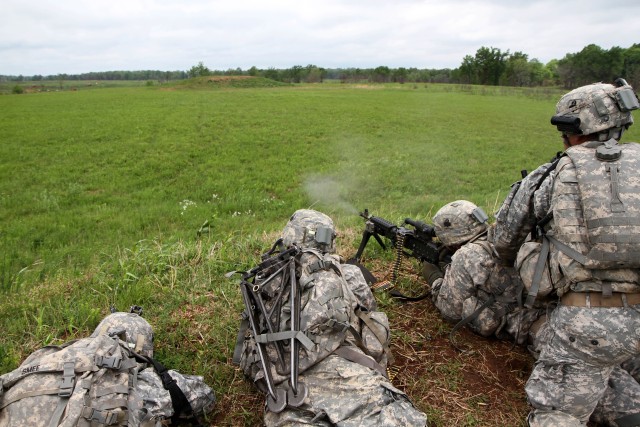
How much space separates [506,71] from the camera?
75.9 meters

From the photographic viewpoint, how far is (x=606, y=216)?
2.91 meters

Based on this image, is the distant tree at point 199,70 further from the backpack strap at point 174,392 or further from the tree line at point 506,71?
the backpack strap at point 174,392

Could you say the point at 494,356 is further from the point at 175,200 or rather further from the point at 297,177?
the point at 297,177

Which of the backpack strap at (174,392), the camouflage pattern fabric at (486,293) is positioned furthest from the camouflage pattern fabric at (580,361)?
the backpack strap at (174,392)

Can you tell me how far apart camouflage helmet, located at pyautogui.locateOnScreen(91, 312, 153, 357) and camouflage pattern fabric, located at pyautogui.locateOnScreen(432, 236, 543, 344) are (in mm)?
2593

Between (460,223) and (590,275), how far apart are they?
1612mm

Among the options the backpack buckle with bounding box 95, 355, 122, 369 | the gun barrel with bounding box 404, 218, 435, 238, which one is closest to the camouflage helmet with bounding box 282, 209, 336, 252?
the gun barrel with bounding box 404, 218, 435, 238

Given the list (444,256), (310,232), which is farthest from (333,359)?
(444,256)

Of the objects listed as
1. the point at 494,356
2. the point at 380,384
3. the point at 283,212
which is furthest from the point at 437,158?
the point at 380,384

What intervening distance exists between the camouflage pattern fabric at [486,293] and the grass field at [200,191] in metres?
0.40

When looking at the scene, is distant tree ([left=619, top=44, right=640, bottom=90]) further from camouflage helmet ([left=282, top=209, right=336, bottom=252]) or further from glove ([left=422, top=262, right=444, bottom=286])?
camouflage helmet ([left=282, top=209, right=336, bottom=252])

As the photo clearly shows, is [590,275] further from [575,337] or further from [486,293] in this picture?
[486,293]

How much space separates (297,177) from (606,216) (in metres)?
12.5

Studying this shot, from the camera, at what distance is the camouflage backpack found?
2.48m
